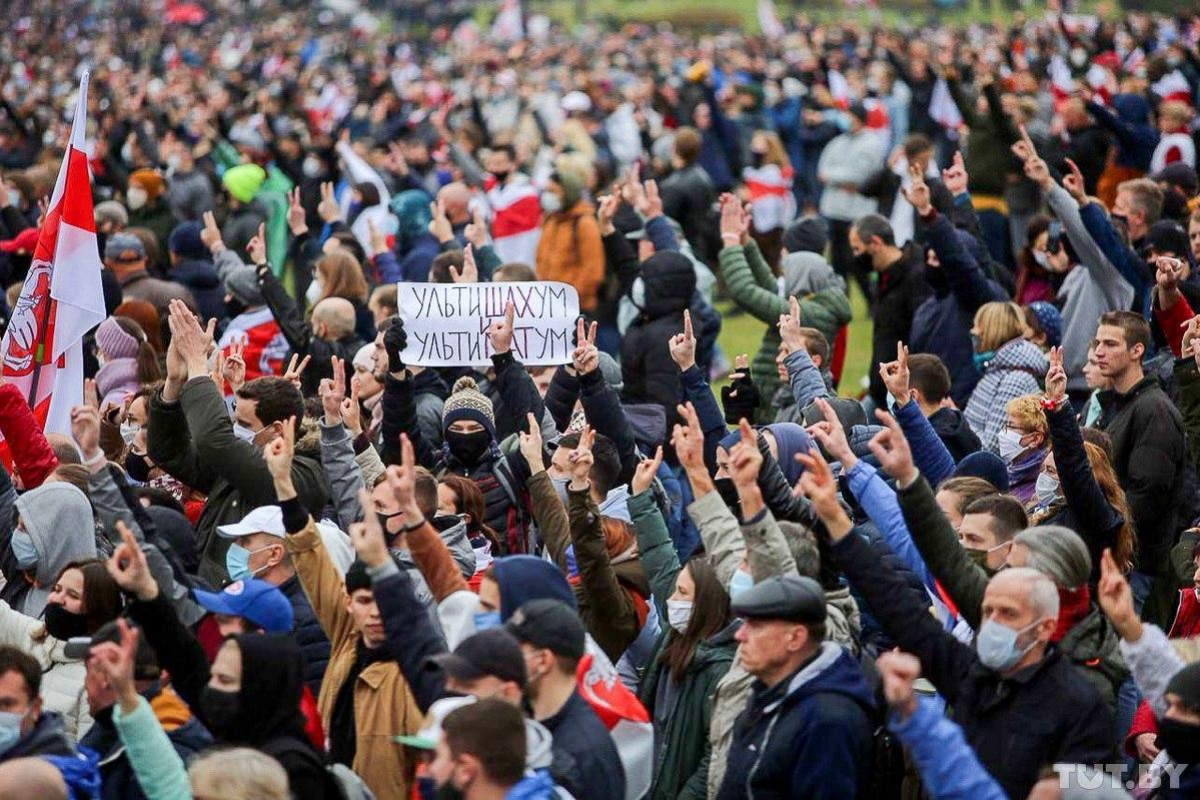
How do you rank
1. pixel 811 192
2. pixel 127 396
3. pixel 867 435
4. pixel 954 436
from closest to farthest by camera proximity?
pixel 867 435
pixel 954 436
pixel 127 396
pixel 811 192

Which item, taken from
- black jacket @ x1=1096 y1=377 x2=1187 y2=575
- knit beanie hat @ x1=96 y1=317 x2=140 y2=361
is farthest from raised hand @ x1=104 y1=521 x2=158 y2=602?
knit beanie hat @ x1=96 y1=317 x2=140 y2=361

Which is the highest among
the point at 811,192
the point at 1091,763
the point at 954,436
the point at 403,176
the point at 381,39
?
the point at 1091,763

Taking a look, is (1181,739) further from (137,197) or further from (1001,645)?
(137,197)

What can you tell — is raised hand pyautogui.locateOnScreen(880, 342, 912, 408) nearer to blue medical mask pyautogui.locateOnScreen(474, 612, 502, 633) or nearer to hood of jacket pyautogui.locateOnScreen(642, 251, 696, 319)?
blue medical mask pyautogui.locateOnScreen(474, 612, 502, 633)

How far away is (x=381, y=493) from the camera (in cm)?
607

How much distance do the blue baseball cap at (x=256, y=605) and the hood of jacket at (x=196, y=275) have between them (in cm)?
677

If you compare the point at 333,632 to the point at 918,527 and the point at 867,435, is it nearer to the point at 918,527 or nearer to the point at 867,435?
the point at 918,527

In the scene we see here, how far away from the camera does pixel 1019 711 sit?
190 inches

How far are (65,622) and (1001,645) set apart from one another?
2837 millimetres

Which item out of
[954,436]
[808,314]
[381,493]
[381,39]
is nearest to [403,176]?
[808,314]

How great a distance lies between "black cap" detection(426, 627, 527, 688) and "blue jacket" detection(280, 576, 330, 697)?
55.1 inches

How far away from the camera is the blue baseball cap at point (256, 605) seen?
5316 millimetres

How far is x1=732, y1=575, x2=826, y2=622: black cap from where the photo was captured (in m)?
4.85

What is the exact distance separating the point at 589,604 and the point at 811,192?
607 inches
